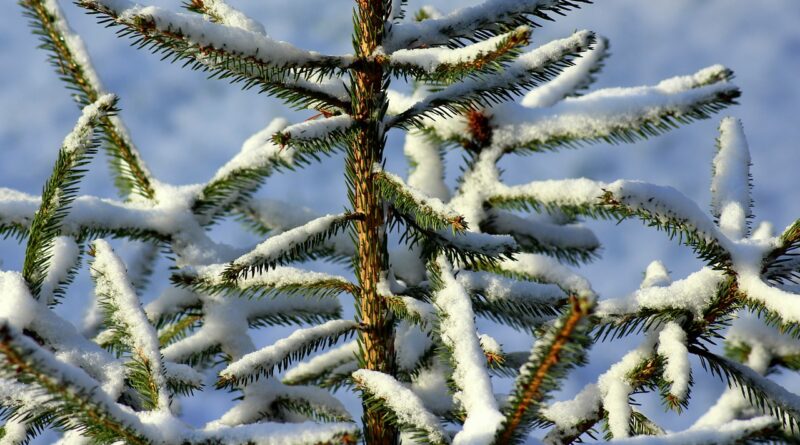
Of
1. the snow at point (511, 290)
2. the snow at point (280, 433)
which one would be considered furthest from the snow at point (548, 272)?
the snow at point (280, 433)

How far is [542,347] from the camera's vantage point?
1235 mm

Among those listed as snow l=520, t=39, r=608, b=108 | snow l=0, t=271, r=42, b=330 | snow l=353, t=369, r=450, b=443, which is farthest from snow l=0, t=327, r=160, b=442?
snow l=520, t=39, r=608, b=108

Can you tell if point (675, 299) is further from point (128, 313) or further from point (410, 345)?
point (128, 313)

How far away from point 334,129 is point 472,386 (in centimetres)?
74

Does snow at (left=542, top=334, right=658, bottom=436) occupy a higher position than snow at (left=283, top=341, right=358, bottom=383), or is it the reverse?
snow at (left=283, top=341, right=358, bottom=383)

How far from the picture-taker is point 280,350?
1964 mm

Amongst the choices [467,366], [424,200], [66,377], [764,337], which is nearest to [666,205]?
[424,200]

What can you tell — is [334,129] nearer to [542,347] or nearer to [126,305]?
[126,305]

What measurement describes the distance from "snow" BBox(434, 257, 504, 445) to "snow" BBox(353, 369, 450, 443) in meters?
0.05

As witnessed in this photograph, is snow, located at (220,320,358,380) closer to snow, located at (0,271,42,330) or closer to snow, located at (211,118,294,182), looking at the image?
snow, located at (0,271,42,330)

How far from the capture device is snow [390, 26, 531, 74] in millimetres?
1733

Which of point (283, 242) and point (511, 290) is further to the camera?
point (511, 290)

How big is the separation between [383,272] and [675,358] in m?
0.74

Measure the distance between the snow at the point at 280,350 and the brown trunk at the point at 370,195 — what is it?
7cm
